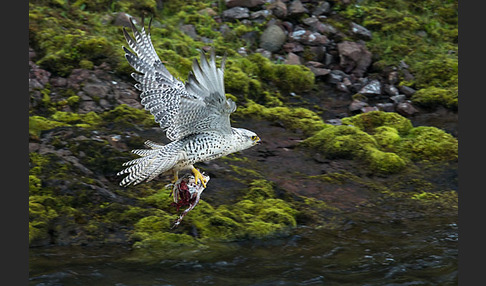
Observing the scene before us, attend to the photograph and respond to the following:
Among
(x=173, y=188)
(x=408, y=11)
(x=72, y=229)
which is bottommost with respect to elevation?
(x=72, y=229)

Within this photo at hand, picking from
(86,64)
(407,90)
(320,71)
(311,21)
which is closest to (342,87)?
(320,71)

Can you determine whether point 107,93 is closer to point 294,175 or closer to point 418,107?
point 294,175

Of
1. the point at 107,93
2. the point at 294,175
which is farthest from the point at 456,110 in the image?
the point at 107,93

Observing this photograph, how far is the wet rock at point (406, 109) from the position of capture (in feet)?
38.4

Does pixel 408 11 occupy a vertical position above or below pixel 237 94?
above

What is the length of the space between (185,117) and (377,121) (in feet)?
16.1

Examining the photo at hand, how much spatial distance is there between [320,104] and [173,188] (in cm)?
511

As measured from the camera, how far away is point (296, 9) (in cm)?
1341

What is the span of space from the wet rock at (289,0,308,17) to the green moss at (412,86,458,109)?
3200 millimetres

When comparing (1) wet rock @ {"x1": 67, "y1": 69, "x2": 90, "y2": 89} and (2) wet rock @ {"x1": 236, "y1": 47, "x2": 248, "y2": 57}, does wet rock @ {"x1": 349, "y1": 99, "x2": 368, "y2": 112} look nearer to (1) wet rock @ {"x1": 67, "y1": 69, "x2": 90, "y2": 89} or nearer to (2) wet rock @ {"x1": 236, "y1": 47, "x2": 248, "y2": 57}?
(2) wet rock @ {"x1": 236, "y1": 47, "x2": 248, "y2": 57}

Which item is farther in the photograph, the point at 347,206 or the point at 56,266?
the point at 347,206

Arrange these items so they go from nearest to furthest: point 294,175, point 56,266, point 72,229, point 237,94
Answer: point 56,266, point 72,229, point 294,175, point 237,94

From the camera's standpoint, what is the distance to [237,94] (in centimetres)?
1149

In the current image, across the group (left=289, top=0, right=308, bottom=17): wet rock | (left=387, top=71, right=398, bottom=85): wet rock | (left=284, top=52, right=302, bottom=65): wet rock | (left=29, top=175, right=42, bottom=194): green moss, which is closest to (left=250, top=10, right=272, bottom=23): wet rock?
(left=289, top=0, right=308, bottom=17): wet rock
